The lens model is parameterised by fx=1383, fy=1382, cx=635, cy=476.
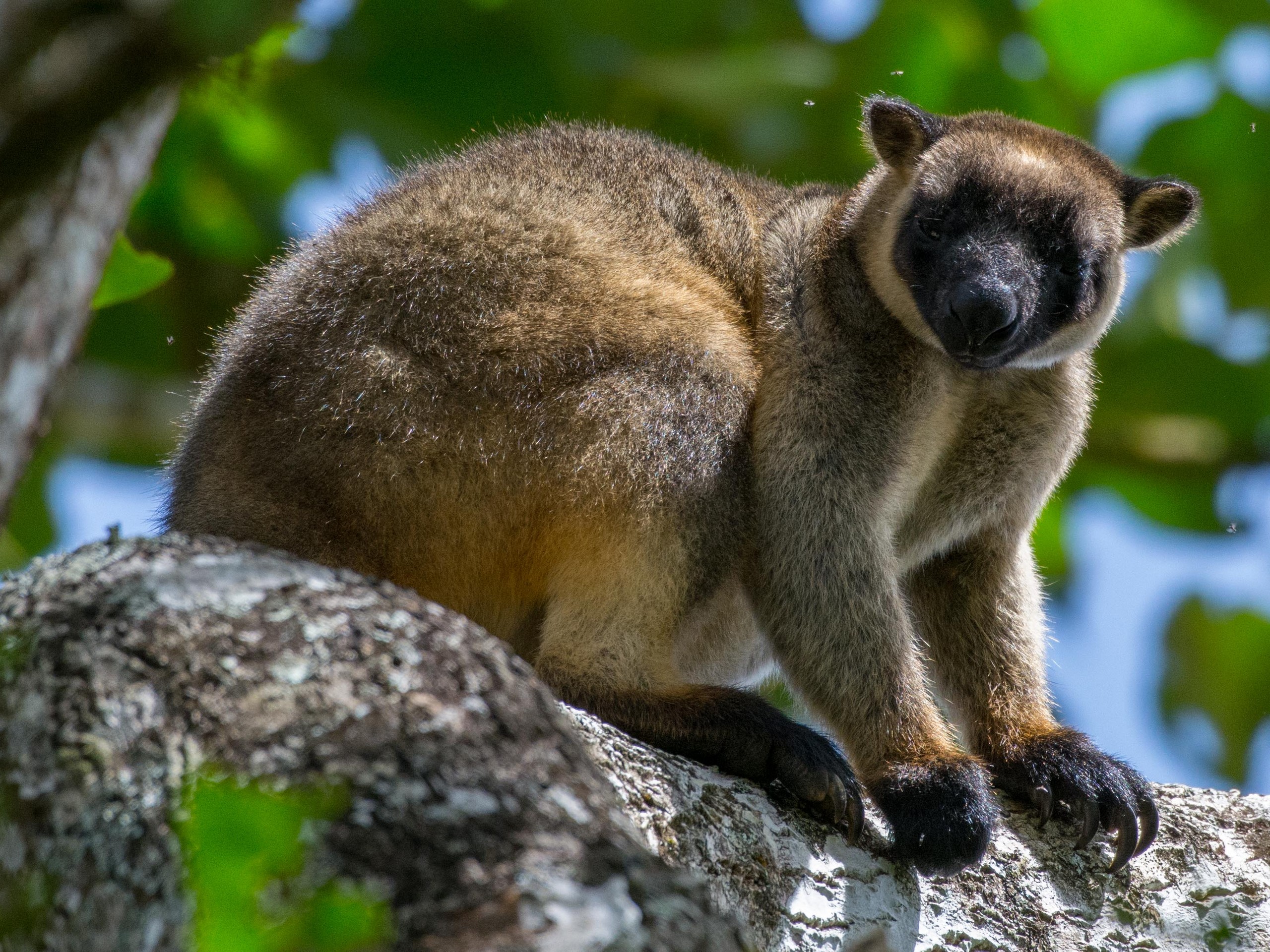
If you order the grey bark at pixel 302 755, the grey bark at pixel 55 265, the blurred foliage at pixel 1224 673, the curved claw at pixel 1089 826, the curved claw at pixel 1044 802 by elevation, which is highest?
the grey bark at pixel 55 265

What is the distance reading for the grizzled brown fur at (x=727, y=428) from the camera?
653cm

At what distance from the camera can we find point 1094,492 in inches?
495

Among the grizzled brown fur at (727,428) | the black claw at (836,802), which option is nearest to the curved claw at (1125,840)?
the grizzled brown fur at (727,428)

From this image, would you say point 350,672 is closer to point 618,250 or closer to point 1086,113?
point 618,250

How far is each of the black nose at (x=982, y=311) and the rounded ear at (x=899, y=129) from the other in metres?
1.60

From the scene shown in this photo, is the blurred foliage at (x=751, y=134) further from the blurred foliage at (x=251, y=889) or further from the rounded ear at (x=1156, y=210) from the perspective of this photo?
the blurred foliage at (x=251, y=889)

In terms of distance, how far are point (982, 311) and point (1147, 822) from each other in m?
2.68

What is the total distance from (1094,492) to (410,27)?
23.8 feet

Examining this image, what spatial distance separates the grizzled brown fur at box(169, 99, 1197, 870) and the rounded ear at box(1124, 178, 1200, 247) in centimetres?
2

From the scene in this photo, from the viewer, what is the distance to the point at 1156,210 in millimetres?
8711

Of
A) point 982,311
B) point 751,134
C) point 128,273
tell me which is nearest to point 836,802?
point 982,311

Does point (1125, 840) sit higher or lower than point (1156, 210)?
lower

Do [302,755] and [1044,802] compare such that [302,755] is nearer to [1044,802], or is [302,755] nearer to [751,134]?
[1044,802]

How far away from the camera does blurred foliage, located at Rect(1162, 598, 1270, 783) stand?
1203 centimetres
